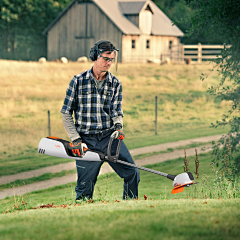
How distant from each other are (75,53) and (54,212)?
1448 inches

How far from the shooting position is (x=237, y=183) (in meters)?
7.04

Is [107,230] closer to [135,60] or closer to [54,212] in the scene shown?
[54,212]

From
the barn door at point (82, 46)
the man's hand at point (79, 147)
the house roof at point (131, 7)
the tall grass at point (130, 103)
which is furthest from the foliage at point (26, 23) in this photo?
the man's hand at point (79, 147)

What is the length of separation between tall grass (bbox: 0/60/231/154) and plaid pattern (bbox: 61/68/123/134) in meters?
7.41

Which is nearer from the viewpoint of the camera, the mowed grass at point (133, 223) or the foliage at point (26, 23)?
the mowed grass at point (133, 223)

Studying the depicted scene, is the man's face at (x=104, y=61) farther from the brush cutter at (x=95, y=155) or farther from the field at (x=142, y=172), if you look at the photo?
the field at (x=142, y=172)

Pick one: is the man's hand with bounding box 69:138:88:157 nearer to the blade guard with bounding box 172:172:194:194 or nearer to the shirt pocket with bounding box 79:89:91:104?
the shirt pocket with bounding box 79:89:91:104

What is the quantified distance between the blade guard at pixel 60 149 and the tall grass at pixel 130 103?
6972mm

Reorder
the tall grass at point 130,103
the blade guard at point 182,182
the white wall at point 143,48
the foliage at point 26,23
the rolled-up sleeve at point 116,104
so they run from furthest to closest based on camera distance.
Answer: the foliage at point 26,23 < the white wall at point 143,48 < the tall grass at point 130,103 < the rolled-up sleeve at point 116,104 < the blade guard at point 182,182

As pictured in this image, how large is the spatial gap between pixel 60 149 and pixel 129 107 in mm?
14233

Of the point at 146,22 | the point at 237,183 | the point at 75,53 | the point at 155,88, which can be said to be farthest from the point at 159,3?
the point at 237,183

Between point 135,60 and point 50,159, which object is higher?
point 135,60

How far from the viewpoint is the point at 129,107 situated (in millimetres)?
19828

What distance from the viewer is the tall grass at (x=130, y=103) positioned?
15.2m
